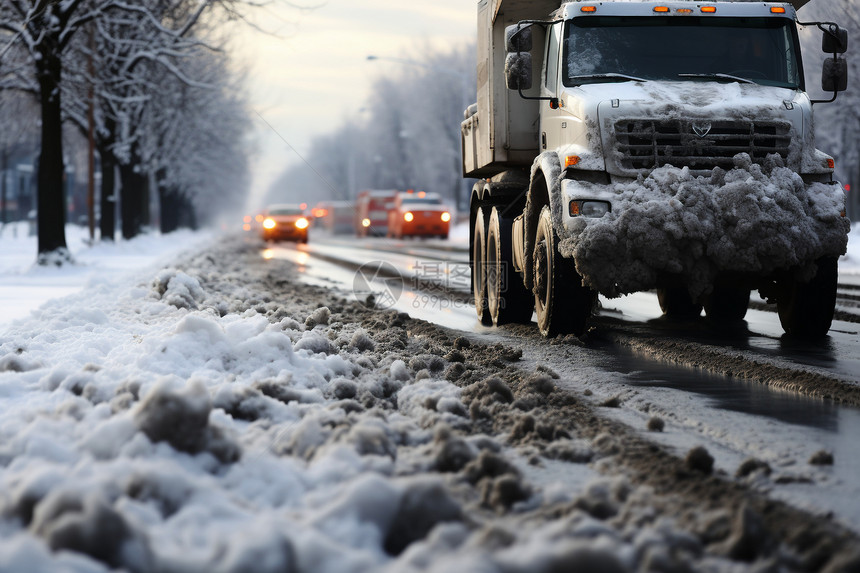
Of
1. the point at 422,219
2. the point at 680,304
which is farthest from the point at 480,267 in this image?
the point at 422,219

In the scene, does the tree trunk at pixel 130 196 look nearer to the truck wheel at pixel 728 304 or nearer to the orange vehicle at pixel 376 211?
the orange vehicle at pixel 376 211

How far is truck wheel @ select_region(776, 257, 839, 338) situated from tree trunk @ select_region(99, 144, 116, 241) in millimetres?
26115

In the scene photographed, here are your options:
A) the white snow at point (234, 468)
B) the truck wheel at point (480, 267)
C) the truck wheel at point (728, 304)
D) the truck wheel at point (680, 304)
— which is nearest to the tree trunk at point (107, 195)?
the truck wheel at point (480, 267)

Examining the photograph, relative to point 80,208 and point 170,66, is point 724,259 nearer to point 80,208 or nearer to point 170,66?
point 170,66

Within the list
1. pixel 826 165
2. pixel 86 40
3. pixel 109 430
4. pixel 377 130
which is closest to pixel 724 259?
pixel 826 165

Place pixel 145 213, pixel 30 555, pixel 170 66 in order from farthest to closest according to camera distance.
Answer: pixel 145 213, pixel 170 66, pixel 30 555

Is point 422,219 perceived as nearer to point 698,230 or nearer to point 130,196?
point 130,196

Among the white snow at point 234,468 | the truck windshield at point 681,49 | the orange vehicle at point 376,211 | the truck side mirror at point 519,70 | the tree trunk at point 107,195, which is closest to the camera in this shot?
the white snow at point 234,468

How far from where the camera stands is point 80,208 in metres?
103

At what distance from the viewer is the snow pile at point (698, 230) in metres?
7.58

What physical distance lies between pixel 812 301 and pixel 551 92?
3044 mm

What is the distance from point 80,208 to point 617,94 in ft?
336

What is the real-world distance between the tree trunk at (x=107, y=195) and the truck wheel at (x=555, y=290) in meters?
25.1

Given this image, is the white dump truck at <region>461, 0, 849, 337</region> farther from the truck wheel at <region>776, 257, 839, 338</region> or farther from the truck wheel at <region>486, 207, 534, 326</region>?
the truck wheel at <region>486, 207, 534, 326</region>
